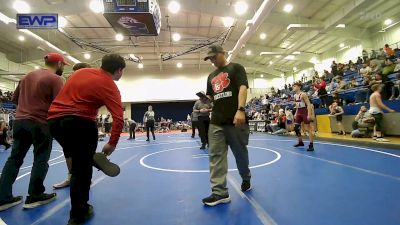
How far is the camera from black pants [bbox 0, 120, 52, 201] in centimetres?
288

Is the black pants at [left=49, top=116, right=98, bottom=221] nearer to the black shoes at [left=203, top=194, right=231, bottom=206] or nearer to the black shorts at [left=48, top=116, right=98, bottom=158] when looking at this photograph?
the black shorts at [left=48, top=116, right=98, bottom=158]

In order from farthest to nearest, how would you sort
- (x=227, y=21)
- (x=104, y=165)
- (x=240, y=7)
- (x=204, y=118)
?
(x=227, y=21), (x=240, y=7), (x=204, y=118), (x=104, y=165)

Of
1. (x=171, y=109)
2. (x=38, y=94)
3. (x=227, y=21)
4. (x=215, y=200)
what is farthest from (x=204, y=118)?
(x=171, y=109)

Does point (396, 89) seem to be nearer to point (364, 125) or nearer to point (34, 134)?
point (364, 125)

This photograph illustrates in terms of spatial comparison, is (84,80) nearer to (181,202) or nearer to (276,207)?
(181,202)

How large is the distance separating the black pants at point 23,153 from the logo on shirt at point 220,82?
2136mm

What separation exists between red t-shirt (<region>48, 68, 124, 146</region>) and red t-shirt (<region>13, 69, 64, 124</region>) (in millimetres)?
837

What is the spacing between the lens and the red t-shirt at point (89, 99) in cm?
223

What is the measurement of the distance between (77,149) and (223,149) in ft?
5.25

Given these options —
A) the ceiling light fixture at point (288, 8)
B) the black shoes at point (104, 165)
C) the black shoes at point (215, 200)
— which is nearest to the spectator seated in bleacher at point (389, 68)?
the ceiling light fixture at point (288, 8)

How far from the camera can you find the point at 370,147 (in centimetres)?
644

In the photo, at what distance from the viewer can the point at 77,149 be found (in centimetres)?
222

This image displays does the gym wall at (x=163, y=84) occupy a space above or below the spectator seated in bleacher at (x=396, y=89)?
above

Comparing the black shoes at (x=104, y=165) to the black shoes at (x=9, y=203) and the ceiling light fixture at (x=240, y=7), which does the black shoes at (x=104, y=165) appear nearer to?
the black shoes at (x=9, y=203)
